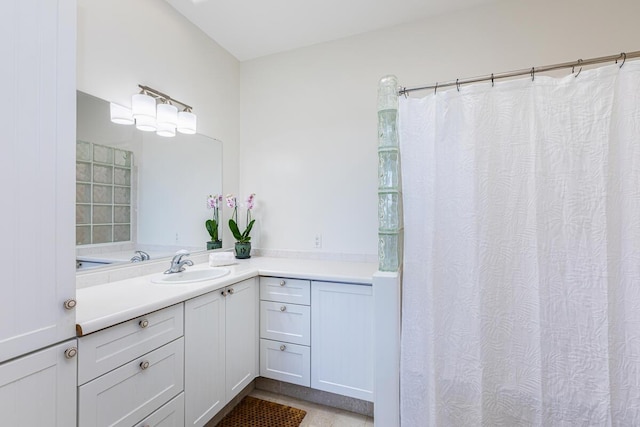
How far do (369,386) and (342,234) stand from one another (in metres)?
1.09

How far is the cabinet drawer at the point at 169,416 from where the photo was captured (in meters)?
1.30

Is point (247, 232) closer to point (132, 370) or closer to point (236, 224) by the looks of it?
point (236, 224)

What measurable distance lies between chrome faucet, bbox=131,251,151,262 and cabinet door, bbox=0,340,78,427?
0.90m

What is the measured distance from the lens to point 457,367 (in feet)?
4.58

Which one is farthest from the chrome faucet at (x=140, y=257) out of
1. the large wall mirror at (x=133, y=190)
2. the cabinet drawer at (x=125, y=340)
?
the cabinet drawer at (x=125, y=340)

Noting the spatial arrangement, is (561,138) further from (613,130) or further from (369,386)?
(369,386)

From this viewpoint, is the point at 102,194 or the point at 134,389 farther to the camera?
the point at 102,194

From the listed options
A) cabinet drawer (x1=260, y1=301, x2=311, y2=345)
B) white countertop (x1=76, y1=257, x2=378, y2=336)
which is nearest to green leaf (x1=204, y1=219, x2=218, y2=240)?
white countertop (x1=76, y1=257, x2=378, y2=336)

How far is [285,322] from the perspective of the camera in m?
2.00

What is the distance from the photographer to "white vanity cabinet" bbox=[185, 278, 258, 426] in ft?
5.01

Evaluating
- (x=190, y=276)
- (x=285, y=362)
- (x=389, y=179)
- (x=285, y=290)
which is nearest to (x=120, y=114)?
(x=190, y=276)

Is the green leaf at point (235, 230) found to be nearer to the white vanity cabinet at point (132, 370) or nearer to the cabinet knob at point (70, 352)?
the white vanity cabinet at point (132, 370)

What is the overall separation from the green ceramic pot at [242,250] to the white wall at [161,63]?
18 cm

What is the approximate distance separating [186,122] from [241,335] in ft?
5.10
